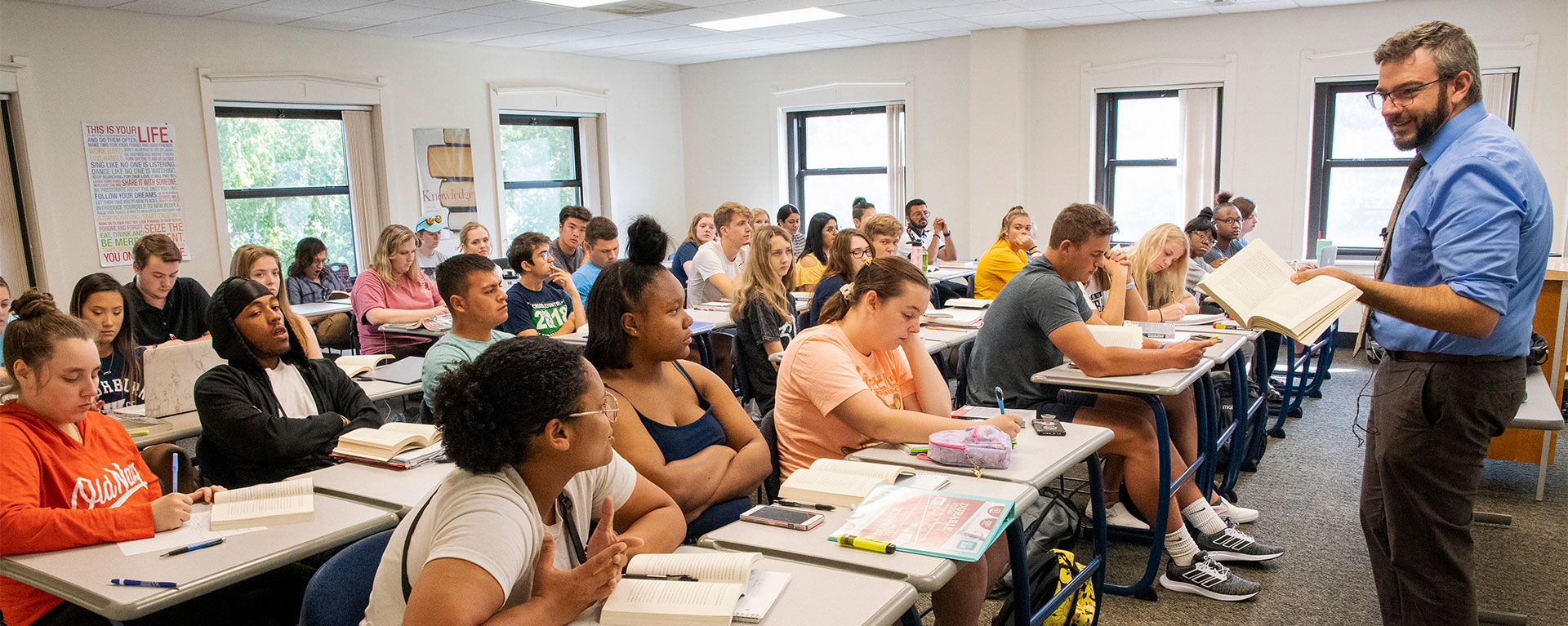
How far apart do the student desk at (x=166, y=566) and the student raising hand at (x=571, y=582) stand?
764mm

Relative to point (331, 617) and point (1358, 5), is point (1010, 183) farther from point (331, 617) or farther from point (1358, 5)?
point (331, 617)

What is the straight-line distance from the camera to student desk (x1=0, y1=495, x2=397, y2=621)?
1.66 meters

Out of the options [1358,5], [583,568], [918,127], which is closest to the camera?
[583,568]

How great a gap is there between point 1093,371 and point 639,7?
15.9ft

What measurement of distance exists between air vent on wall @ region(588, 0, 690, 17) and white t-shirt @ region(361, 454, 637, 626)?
5726 mm

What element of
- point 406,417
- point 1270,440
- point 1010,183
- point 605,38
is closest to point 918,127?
point 1010,183

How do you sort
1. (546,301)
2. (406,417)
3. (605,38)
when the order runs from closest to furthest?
1. (406,417)
2. (546,301)
3. (605,38)

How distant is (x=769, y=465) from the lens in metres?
2.27

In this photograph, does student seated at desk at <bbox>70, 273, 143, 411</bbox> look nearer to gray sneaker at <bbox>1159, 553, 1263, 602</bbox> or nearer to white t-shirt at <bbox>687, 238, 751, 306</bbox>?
white t-shirt at <bbox>687, 238, 751, 306</bbox>

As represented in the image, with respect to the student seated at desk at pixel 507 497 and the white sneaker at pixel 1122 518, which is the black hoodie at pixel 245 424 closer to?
the student seated at desk at pixel 507 497

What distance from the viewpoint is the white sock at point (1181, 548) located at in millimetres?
3104

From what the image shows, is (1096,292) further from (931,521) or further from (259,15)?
(259,15)

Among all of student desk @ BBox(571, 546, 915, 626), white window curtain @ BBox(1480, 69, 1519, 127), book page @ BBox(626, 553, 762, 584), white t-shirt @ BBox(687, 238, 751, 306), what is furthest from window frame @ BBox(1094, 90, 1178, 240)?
book page @ BBox(626, 553, 762, 584)

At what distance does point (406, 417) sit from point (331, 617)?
2.53m
